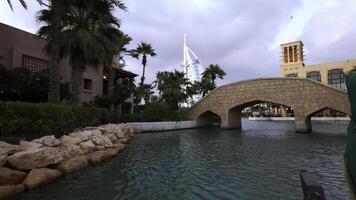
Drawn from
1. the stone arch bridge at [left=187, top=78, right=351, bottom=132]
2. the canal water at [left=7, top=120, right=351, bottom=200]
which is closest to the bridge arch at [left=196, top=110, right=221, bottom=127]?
the stone arch bridge at [left=187, top=78, right=351, bottom=132]

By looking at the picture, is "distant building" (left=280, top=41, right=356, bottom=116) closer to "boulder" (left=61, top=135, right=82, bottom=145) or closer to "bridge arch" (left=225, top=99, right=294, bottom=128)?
"bridge arch" (left=225, top=99, right=294, bottom=128)

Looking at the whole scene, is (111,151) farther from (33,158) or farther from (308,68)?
(308,68)

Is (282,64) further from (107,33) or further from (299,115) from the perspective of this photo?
(107,33)

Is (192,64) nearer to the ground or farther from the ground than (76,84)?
farther from the ground

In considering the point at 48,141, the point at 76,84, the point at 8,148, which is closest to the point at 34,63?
the point at 76,84

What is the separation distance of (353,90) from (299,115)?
42405 millimetres

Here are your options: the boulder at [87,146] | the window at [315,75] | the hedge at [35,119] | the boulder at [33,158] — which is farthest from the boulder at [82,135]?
the window at [315,75]

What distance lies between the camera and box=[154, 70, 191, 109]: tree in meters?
53.3

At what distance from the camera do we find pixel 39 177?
1055 centimetres

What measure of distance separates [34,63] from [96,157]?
19.4m

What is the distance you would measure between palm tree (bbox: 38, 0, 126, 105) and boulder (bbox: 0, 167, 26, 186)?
40.0 feet

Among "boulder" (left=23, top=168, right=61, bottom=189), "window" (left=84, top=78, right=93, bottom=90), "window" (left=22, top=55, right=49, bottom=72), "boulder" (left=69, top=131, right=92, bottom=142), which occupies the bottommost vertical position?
"boulder" (left=23, top=168, right=61, bottom=189)

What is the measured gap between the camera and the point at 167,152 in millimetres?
20062

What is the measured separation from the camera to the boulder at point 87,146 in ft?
51.3
